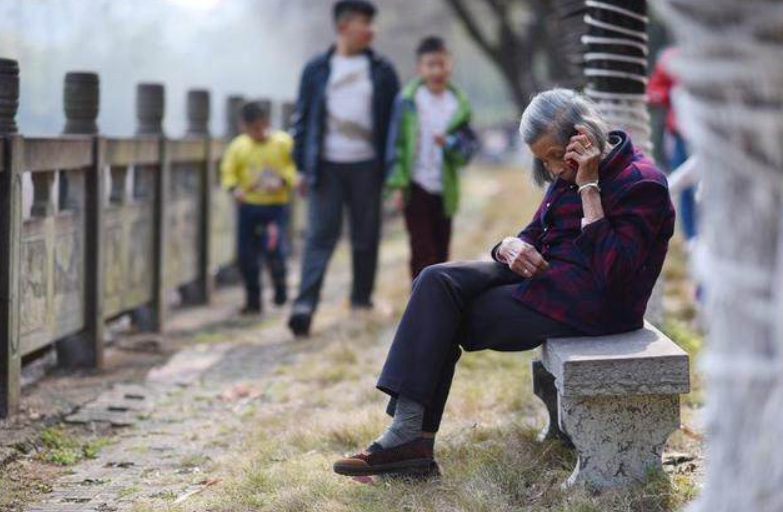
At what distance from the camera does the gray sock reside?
4523 millimetres

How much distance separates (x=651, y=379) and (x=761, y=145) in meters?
1.62

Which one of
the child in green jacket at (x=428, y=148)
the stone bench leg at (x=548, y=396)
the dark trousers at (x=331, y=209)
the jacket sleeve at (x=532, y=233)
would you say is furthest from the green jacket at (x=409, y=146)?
the jacket sleeve at (x=532, y=233)

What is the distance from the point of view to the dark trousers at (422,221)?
862 cm

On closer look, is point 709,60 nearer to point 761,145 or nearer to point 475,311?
point 761,145

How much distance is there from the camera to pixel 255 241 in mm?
10609

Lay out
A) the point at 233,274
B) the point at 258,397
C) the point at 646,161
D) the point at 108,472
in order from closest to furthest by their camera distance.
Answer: the point at 646,161 < the point at 108,472 < the point at 258,397 < the point at 233,274

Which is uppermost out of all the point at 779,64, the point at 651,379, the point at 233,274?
the point at 779,64

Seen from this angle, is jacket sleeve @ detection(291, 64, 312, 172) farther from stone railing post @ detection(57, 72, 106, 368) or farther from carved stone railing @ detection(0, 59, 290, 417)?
stone railing post @ detection(57, 72, 106, 368)

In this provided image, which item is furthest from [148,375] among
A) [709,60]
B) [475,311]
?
[709,60]

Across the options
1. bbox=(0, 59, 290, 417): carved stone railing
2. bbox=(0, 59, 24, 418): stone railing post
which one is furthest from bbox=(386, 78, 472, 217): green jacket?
bbox=(0, 59, 24, 418): stone railing post

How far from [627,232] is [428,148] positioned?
4424mm

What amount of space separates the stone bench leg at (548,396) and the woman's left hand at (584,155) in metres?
0.94

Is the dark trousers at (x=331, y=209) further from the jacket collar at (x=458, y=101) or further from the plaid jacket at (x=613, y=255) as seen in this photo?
the plaid jacket at (x=613, y=255)

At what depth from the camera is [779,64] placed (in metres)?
2.59
